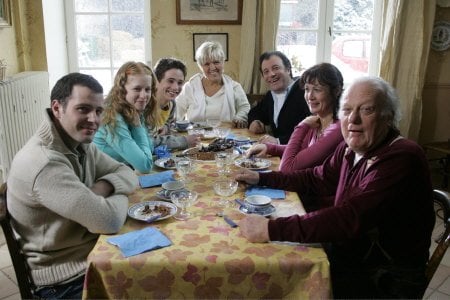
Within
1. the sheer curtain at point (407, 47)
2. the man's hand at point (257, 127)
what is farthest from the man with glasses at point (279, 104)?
the sheer curtain at point (407, 47)

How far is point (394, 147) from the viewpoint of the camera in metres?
1.30

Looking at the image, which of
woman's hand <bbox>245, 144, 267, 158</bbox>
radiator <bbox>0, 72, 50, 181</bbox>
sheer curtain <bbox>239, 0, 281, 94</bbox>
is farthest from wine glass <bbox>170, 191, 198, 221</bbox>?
sheer curtain <bbox>239, 0, 281, 94</bbox>

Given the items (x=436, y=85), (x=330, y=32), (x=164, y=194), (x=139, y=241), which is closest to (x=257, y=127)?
(x=164, y=194)

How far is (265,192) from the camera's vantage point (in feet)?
5.45

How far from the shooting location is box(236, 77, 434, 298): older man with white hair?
1260 mm

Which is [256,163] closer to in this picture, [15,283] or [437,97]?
[15,283]

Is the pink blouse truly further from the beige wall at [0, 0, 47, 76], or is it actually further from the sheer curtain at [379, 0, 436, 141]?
the beige wall at [0, 0, 47, 76]

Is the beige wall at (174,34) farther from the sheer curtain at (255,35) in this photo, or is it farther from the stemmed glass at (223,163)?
the stemmed glass at (223,163)

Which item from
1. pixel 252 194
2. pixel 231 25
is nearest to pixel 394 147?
pixel 252 194

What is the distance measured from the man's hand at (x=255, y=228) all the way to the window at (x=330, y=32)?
3.09 metres

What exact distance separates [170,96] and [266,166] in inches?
41.7

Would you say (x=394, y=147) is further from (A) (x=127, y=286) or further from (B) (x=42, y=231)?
(B) (x=42, y=231)

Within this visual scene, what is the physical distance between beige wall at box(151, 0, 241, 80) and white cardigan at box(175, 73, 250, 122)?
2.37 ft

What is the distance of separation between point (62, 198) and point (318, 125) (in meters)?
1.34
